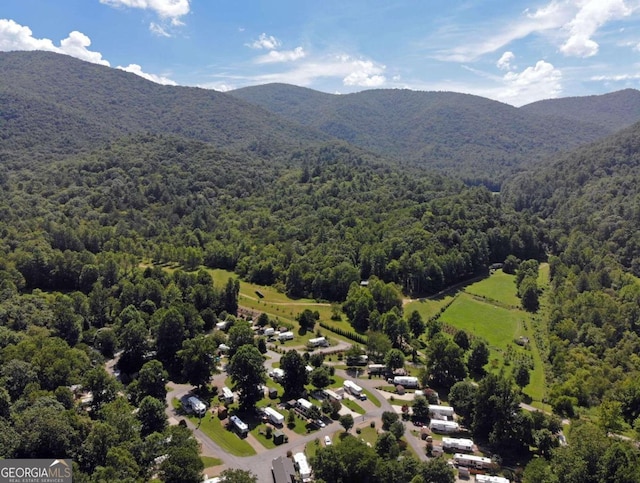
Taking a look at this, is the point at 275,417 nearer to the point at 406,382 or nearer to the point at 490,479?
the point at 406,382

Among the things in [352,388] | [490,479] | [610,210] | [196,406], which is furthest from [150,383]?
[610,210]

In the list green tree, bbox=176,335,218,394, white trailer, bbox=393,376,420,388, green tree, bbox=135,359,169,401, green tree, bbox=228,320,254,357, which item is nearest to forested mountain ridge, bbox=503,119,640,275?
white trailer, bbox=393,376,420,388

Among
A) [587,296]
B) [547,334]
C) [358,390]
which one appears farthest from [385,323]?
[587,296]

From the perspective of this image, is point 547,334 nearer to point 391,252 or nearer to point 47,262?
point 391,252

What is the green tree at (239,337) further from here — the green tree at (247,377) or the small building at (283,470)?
the small building at (283,470)

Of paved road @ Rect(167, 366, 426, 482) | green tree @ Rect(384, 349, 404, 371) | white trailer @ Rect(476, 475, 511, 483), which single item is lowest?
paved road @ Rect(167, 366, 426, 482)

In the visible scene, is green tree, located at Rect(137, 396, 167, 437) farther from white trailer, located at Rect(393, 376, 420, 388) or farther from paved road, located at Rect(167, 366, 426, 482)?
white trailer, located at Rect(393, 376, 420, 388)
